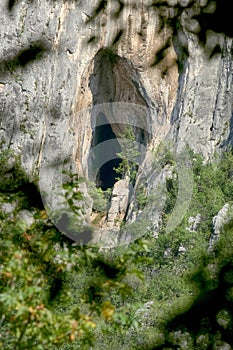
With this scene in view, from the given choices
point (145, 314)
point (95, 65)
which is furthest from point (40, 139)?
point (145, 314)

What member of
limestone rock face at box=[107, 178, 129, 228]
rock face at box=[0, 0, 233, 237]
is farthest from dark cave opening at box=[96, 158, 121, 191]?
rock face at box=[0, 0, 233, 237]

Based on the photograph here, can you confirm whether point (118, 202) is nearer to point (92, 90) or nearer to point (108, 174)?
point (108, 174)

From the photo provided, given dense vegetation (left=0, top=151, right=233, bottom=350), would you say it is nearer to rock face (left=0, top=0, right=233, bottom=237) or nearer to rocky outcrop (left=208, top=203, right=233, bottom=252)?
rocky outcrop (left=208, top=203, right=233, bottom=252)

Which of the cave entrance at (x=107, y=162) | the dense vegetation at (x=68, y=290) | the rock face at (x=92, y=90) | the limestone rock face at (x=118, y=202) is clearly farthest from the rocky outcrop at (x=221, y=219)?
the dense vegetation at (x=68, y=290)

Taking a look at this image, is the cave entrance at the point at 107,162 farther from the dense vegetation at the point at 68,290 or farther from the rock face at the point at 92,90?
the dense vegetation at the point at 68,290

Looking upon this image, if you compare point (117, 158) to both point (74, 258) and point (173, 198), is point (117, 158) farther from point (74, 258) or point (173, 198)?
point (74, 258)

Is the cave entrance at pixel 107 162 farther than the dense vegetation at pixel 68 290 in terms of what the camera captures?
Yes
